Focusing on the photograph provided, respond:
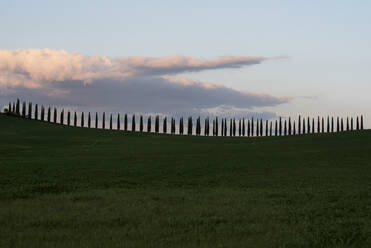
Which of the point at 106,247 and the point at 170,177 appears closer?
the point at 106,247

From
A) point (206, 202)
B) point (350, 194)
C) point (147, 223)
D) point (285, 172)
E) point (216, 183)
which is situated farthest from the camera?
point (285, 172)

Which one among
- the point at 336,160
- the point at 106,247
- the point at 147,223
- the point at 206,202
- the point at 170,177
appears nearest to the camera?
the point at 106,247

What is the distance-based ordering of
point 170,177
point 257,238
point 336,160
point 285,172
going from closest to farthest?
point 257,238
point 170,177
point 285,172
point 336,160

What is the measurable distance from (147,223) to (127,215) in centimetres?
110

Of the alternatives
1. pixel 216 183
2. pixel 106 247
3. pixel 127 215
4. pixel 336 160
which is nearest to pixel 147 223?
pixel 127 215

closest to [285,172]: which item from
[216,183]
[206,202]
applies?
[216,183]

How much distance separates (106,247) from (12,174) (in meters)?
14.2

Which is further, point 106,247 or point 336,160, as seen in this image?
point 336,160

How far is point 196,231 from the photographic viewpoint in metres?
8.56

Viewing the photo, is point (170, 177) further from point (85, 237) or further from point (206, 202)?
point (85, 237)

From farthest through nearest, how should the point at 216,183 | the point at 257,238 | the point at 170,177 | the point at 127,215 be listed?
the point at 170,177
the point at 216,183
the point at 127,215
the point at 257,238

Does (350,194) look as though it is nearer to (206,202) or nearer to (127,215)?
(206,202)

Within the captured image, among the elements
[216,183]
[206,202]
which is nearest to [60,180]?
[216,183]

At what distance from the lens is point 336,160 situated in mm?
28031
